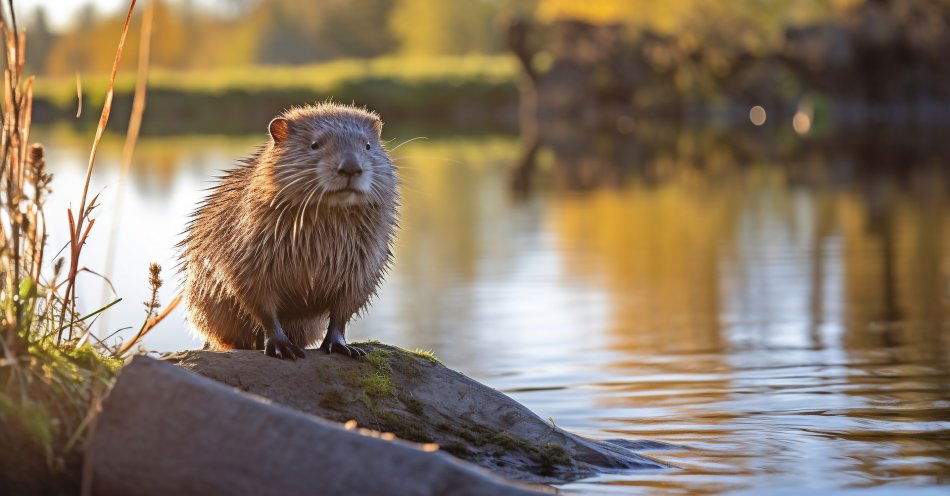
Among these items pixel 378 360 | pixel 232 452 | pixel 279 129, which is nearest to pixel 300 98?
pixel 279 129

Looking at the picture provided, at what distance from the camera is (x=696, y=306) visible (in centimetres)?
1182

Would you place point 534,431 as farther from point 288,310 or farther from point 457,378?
point 288,310

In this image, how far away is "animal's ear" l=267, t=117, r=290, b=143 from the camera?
573 centimetres

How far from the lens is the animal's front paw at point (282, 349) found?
225 inches

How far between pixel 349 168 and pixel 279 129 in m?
0.48

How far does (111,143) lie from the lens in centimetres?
4381

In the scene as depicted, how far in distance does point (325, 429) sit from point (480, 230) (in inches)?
554

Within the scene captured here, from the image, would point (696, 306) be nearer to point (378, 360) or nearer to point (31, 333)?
point (378, 360)

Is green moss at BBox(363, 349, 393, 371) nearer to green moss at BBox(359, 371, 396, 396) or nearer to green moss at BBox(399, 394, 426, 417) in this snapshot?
green moss at BBox(359, 371, 396, 396)

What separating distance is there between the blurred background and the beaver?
0.43m

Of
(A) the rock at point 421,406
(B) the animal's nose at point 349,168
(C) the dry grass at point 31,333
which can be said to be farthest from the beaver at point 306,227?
(C) the dry grass at point 31,333

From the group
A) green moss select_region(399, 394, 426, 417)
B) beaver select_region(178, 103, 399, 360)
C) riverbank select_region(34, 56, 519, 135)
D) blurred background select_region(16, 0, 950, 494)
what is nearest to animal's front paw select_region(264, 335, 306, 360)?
beaver select_region(178, 103, 399, 360)

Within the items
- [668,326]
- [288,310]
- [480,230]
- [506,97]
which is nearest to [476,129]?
[506,97]

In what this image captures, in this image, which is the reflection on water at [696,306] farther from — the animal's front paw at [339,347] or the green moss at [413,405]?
the animal's front paw at [339,347]
